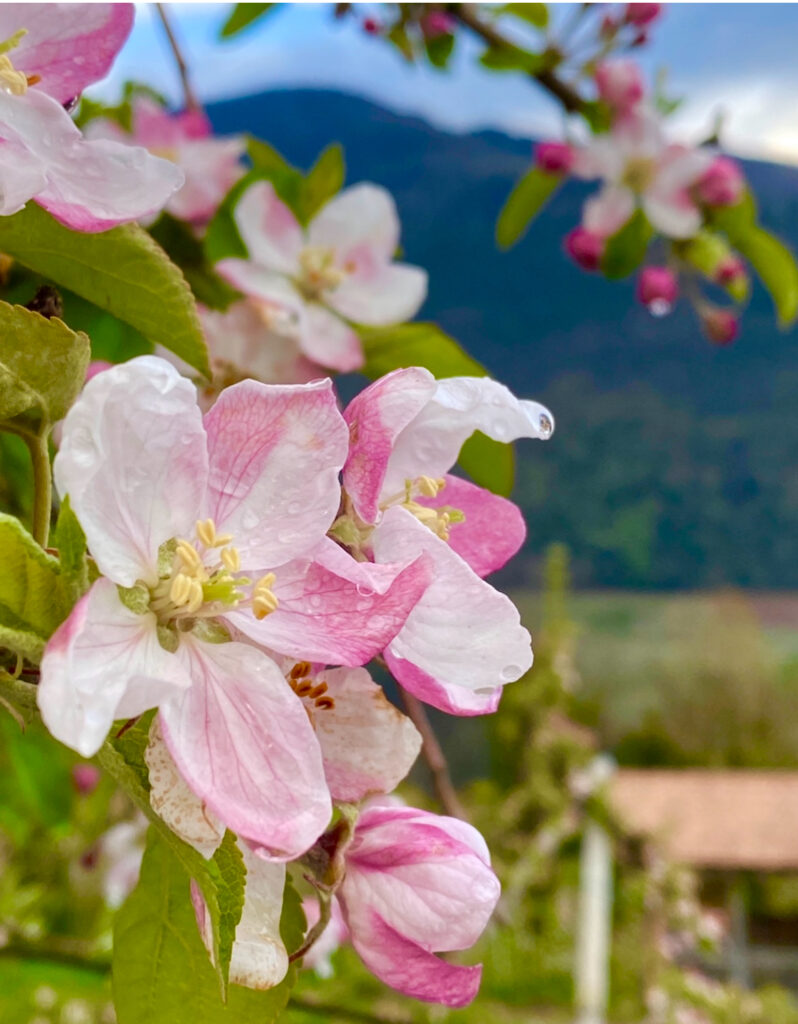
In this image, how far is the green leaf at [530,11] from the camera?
3.13 ft

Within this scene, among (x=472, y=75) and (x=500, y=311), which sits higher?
(x=472, y=75)

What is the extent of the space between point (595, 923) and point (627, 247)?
2606 millimetres

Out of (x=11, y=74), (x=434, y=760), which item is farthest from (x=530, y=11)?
(x=11, y=74)

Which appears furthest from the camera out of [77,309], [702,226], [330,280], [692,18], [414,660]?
[692,18]

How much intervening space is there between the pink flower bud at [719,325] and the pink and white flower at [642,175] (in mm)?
153

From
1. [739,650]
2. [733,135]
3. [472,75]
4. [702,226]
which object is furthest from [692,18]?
[702,226]

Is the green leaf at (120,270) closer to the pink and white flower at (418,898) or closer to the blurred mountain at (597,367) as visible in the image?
the pink and white flower at (418,898)

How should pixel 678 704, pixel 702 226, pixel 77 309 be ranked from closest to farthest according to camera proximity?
1. pixel 77 309
2. pixel 702 226
3. pixel 678 704

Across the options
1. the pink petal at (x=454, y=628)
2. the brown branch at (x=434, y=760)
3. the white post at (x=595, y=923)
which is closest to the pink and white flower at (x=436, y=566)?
the pink petal at (x=454, y=628)

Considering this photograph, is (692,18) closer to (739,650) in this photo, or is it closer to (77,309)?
(739,650)

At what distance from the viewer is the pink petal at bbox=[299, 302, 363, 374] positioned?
1.61ft

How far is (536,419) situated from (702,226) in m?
0.77

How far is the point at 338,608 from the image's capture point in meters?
0.19

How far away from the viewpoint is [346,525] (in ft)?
0.69
